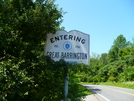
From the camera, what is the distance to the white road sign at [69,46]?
12.9ft

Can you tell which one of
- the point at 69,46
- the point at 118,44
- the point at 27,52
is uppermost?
the point at 118,44

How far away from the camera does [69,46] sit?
397 cm

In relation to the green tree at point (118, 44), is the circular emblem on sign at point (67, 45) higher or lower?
lower

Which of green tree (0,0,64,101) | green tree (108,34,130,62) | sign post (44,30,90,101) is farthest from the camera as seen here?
green tree (108,34,130,62)

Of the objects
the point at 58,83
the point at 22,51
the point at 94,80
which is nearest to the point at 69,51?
the point at 58,83

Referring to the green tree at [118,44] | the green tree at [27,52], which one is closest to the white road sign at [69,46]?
the green tree at [27,52]

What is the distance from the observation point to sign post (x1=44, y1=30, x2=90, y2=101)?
12.8 feet

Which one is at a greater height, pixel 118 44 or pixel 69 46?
pixel 118 44

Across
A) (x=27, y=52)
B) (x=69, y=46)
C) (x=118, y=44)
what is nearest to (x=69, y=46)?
(x=69, y=46)

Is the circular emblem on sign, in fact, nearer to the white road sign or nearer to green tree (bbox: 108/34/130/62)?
the white road sign

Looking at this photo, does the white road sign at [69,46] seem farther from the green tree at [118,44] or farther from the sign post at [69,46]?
the green tree at [118,44]

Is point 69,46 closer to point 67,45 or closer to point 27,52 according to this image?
point 67,45

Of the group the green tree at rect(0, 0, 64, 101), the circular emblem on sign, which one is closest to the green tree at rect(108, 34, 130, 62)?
the circular emblem on sign

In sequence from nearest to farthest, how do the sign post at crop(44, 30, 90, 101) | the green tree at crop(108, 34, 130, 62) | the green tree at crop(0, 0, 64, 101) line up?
1. the green tree at crop(0, 0, 64, 101)
2. the sign post at crop(44, 30, 90, 101)
3. the green tree at crop(108, 34, 130, 62)
